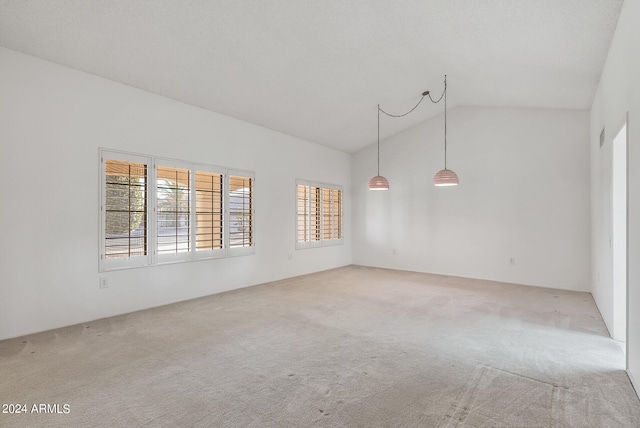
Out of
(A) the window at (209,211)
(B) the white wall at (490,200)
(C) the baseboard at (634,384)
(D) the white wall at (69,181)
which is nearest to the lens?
(C) the baseboard at (634,384)

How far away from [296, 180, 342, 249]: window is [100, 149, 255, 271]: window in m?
1.37

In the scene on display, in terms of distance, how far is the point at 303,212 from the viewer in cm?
721

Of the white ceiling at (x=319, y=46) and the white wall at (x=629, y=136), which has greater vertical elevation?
the white ceiling at (x=319, y=46)

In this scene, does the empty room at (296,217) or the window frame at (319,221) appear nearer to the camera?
the empty room at (296,217)

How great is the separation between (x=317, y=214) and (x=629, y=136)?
5567 millimetres

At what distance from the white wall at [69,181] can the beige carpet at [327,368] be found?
0.36m

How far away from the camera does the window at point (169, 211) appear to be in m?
4.28

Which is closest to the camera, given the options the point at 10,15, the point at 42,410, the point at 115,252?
the point at 42,410

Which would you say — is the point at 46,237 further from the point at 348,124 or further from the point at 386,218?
the point at 386,218

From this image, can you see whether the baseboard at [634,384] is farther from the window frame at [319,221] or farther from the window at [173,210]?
the window frame at [319,221]

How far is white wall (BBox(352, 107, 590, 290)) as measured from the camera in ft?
19.1

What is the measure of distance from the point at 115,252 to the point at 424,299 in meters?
4.41

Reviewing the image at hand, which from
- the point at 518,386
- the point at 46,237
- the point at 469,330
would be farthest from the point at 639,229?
the point at 46,237

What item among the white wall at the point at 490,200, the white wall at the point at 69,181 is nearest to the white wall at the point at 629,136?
the white wall at the point at 490,200
